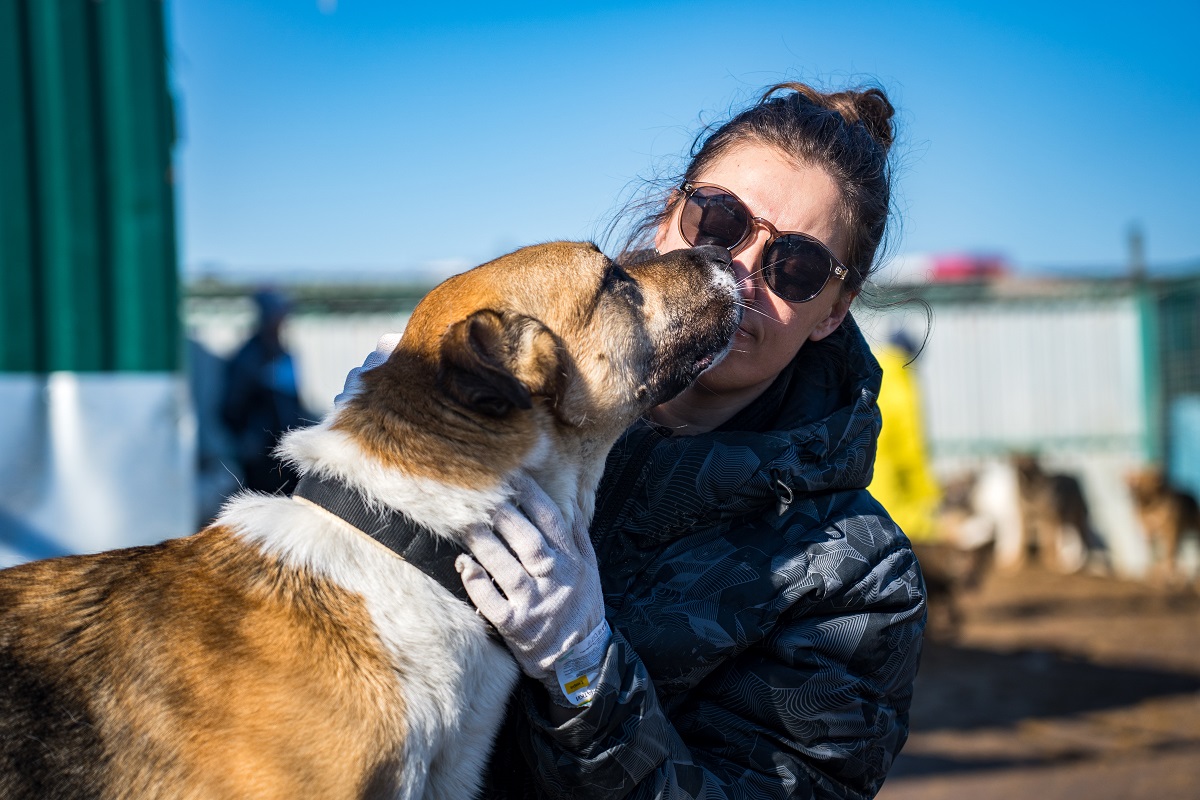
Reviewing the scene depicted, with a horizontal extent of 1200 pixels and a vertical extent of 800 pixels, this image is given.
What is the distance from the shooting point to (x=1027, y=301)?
1518cm

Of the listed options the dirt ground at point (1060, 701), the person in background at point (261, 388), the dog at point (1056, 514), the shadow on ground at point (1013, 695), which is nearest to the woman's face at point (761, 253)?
the dirt ground at point (1060, 701)

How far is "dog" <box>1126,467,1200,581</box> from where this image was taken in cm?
1247

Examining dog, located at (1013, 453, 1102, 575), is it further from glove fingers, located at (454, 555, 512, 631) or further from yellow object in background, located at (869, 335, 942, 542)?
glove fingers, located at (454, 555, 512, 631)

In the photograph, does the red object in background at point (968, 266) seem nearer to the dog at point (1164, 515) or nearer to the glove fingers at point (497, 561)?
the dog at point (1164, 515)

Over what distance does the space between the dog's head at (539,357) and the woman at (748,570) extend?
113 millimetres

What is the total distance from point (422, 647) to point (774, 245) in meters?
1.40

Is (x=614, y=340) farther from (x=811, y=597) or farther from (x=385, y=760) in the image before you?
(x=385, y=760)

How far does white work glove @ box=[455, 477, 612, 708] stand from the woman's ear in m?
1.08

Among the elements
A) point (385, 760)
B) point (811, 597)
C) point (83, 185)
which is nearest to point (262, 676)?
point (385, 760)

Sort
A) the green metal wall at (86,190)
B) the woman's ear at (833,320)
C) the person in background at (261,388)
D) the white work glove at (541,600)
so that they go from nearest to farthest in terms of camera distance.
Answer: the white work glove at (541,600)
the woman's ear at (833,320)
the green metal wall at (86,190)
the person in background at (261,388)

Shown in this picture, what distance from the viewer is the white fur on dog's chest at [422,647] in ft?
6.69

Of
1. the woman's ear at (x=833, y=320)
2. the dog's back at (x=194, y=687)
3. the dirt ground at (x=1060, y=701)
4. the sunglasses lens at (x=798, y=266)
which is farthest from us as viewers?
the dirt ground at (x=1060, y=701)

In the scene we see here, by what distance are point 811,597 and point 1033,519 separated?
43.0 ft

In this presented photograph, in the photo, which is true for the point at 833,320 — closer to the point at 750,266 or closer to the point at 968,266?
the point at 750,266
